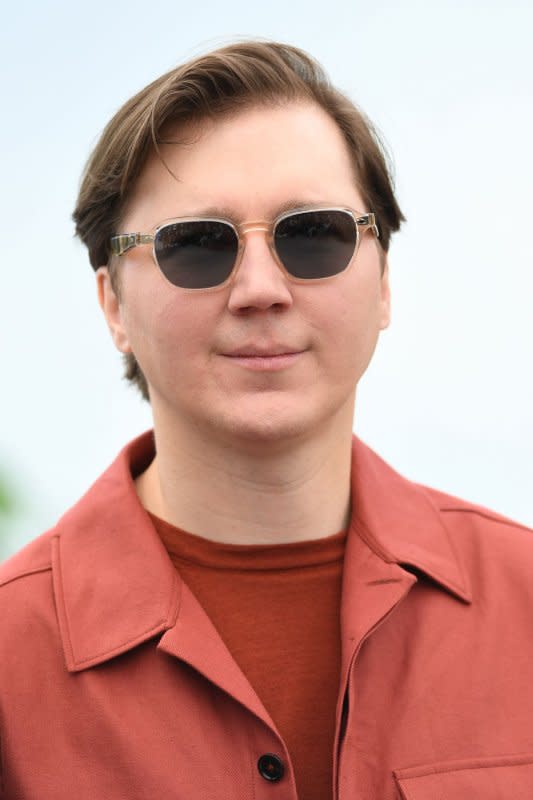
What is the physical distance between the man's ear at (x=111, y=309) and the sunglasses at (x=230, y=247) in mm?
416

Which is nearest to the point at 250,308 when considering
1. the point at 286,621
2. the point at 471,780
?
the point at 286,621

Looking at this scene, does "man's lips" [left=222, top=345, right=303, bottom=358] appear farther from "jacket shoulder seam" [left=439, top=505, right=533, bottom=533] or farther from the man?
"jacket shoulder seam" [left=439, top=505, right=533, bottom=533]

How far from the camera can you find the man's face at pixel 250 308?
2.75 meters

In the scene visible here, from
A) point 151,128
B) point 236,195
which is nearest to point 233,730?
point 236,195

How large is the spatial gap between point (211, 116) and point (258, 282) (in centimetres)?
52

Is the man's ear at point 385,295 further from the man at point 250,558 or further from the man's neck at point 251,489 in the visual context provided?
the man's neck at point 251,489

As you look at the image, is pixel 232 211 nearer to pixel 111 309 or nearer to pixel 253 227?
pixel 253 227

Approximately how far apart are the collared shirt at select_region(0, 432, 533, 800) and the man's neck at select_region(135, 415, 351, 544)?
119 mm

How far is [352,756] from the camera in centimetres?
260

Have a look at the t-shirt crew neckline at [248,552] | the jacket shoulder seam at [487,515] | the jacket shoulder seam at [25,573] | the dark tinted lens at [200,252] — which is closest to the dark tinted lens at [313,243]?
the dark tinted lens at [200,252]

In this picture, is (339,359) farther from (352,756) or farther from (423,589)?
(352,756)

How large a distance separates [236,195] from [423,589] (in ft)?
3.89

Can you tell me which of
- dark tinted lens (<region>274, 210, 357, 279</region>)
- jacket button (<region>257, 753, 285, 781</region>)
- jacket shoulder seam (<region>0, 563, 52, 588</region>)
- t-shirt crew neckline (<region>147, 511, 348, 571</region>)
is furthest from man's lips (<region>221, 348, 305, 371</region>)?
jacket button (<region>257, 753, 285, 781</region>)

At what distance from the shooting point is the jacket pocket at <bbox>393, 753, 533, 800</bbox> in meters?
2.63
